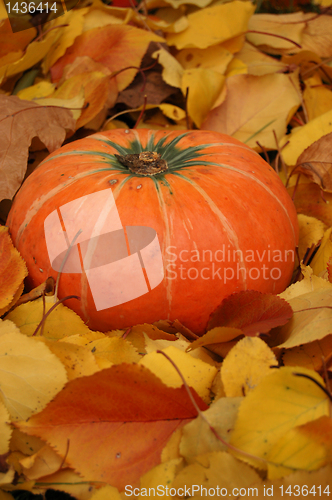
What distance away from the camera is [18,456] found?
0.70 meters

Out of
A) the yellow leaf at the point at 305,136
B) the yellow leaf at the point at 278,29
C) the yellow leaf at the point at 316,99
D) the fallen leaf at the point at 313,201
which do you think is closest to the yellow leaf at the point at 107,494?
the fallen leaf at the point at 313,201

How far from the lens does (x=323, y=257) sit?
1042mm

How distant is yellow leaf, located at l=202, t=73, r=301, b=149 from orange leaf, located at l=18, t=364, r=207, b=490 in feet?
3.23

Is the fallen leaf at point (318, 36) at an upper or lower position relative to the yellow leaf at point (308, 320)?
upper

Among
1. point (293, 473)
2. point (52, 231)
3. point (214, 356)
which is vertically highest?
point (52, 231)

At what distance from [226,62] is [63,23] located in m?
0.62

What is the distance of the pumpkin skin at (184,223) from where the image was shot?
0.90 meters

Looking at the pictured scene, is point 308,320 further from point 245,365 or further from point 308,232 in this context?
point 308,232

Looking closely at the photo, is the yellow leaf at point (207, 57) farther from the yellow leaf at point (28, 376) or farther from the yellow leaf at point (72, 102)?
the yellow leaf at point (28, 376)

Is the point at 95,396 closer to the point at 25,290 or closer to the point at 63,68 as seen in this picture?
the point at 25,290

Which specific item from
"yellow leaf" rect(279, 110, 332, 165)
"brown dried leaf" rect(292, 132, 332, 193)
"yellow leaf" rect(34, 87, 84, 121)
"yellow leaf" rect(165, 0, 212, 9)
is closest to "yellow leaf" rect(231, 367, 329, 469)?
"brown dried leaf" rect(292, 132, 332, 193)

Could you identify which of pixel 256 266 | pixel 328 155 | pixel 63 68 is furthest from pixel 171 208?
pixel 63 68

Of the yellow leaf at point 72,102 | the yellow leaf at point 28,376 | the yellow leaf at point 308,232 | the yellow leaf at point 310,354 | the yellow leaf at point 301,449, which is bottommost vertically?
the yellow leaf at point 308,232

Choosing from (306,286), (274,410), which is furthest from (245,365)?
(306,286)
